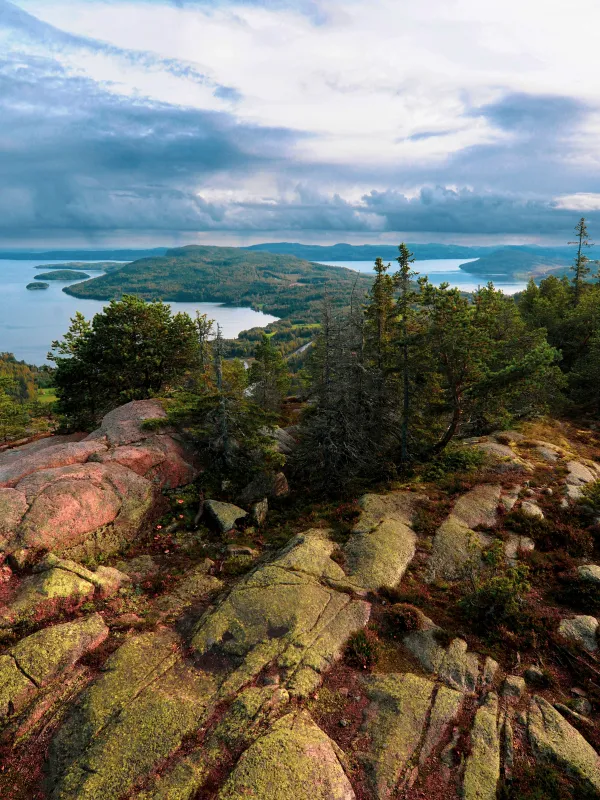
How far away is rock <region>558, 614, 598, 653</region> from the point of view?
1148cm

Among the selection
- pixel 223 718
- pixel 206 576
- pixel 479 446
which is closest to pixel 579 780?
pixel 223 718

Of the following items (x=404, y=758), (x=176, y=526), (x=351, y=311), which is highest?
(x=351, y=311)

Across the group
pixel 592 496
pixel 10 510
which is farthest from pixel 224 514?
pixel 592 496

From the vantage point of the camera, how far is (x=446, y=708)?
9.52 meters

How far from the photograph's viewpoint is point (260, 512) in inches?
786

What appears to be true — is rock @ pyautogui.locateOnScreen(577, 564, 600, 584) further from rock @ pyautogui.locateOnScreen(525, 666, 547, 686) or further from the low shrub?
the low shrub

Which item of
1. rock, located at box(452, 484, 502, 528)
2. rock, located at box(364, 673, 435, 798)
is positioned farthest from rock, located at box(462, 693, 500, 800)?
rock, located at box(452, 484, 502, 528)

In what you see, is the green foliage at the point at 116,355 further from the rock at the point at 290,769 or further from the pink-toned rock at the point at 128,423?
the rock at the point at 290,769

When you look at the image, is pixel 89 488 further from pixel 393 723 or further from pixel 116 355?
pixel 393 723

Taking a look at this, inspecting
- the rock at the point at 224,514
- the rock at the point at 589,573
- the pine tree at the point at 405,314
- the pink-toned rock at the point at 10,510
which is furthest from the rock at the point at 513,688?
the pink-toned rock at the point at 10,510

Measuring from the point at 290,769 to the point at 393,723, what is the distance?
2.70 meters

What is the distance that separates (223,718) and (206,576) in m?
6.50

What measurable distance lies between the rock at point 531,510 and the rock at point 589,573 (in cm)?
313

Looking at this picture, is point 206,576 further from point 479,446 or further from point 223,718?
point 479,446
